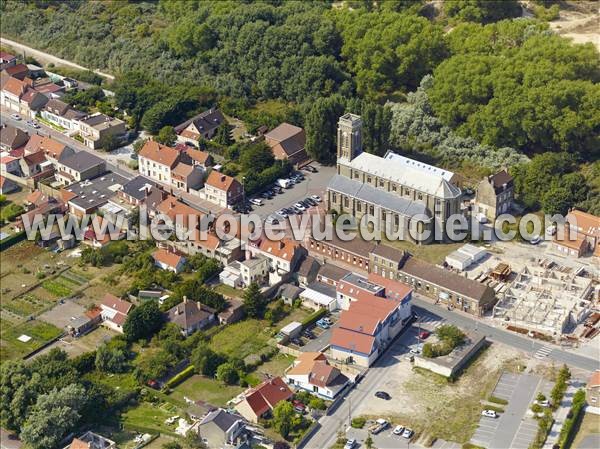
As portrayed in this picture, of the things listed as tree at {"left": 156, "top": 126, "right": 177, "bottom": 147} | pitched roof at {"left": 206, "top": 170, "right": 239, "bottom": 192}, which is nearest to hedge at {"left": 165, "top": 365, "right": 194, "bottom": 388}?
pitched roof at {"left": 206, "top": 170, "right": 239, "bottom": 192}

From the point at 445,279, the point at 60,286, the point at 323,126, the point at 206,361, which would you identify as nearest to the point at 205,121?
the point at 323,126

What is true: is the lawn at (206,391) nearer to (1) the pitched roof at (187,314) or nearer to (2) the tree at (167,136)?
(1) the pitched roof at (187,314)

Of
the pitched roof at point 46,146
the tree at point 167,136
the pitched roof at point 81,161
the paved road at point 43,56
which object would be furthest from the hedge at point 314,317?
the paved road at point 43,56

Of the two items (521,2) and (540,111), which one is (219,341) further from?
(521,2)

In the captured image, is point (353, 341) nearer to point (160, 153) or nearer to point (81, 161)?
point (160, 153)

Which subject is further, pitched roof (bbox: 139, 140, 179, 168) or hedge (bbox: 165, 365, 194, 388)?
pitched roof (bbox: 139, 140, 179, 168)

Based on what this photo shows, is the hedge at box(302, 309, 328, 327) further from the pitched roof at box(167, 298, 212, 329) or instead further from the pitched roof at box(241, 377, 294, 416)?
the pitched roof at box(241, 377, 294, 416)
